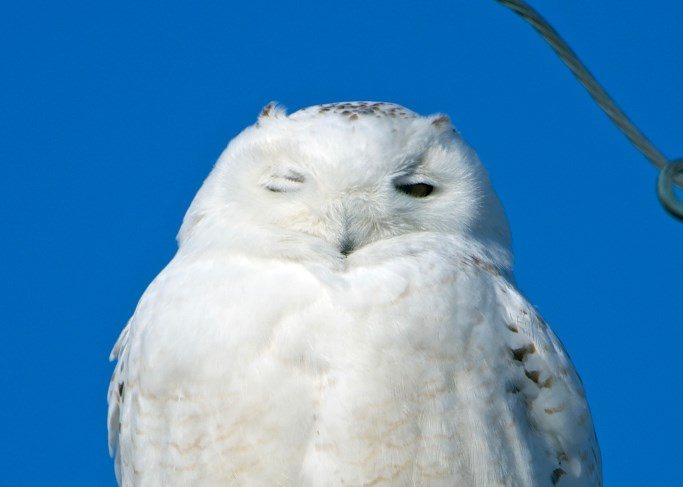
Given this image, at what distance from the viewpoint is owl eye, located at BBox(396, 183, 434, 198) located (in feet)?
12.4

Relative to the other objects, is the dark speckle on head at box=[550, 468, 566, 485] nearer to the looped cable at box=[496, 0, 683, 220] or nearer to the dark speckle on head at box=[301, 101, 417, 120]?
the dark speckle on head at box=[301, 101, 417, 120]

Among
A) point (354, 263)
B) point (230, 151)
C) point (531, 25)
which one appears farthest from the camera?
point (230, 151)

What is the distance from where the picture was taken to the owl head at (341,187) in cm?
362

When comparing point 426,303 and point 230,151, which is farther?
point 230,151

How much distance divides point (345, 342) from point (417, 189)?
728mm

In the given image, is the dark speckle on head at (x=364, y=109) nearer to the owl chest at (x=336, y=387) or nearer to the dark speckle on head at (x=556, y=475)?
the owl chest at (x=336, y=387)

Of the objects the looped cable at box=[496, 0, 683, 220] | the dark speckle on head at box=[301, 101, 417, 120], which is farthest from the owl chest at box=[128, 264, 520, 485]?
the looped cable at box=[496, 0, 683, 220]

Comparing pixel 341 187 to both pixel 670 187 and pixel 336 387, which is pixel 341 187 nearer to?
pixel 336 387

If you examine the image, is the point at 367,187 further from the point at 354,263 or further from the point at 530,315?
the point at 530,315

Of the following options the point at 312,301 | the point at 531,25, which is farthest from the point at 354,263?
the point at 531,25

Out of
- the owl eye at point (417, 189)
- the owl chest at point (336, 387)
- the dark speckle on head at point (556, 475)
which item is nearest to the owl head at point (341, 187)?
the owl eye at point (417, 189)

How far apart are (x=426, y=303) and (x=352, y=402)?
1.19 ft

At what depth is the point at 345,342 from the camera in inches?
129

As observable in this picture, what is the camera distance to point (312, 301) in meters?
3.35
